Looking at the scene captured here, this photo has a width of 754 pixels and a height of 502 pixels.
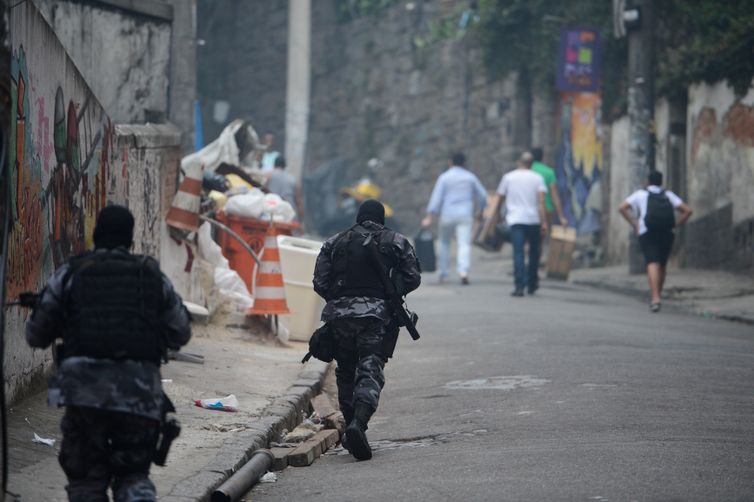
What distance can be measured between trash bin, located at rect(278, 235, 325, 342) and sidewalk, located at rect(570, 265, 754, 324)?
4.98m

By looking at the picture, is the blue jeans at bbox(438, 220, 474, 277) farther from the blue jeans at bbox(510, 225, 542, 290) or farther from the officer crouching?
the officer crouching

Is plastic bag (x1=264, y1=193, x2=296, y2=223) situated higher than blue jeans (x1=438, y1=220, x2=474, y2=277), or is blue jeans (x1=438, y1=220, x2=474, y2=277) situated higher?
plastic bag (x1=264, y1=193, x2=296, y2=223)

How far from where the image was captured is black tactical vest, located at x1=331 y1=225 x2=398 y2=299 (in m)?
8.66

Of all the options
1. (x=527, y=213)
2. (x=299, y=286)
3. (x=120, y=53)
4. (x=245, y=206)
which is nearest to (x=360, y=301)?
(x=299, y=286)

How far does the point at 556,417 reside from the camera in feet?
29.4

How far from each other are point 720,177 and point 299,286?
31.1 ft

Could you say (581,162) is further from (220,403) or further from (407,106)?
(220,403)

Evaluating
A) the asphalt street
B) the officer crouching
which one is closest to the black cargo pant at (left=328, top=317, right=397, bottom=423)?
the asphalt street

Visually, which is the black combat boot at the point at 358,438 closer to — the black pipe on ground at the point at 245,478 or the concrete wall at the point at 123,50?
the black pipe on ground at the point at 245,478

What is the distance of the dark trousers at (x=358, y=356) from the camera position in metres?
8.52

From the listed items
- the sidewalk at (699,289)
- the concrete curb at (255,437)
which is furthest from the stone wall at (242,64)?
the concrete curb at (255,437)

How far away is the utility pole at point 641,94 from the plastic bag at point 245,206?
26.9ft

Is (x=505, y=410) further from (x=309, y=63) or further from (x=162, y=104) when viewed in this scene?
(x=309, y=63)

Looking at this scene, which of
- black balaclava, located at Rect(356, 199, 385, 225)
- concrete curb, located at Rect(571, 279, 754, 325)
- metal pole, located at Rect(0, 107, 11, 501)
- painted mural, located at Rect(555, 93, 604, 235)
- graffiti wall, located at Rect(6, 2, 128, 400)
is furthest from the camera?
painted mural, located at Rect(555, 93, 604, 235)
